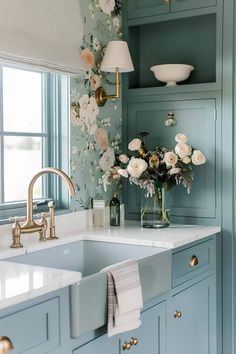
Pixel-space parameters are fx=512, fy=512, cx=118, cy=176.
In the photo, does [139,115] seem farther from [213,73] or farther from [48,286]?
[48,286]

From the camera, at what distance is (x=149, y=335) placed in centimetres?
218

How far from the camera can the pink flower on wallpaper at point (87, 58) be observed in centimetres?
272

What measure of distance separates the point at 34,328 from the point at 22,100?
4.43ft

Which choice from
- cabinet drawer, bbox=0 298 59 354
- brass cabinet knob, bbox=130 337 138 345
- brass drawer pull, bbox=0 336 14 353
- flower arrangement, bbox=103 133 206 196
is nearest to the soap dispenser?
flower arrangement, bbox=103 133 206 196

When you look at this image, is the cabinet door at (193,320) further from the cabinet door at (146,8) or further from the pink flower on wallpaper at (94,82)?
the cabinet door at (146,8)

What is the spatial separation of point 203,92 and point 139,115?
1.42ft

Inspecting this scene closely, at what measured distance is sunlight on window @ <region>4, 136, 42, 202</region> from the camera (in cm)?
248

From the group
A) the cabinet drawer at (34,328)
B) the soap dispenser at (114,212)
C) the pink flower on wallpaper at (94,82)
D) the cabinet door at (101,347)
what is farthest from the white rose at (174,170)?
the cabinet drawer at (34,328)

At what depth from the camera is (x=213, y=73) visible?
9.96ft

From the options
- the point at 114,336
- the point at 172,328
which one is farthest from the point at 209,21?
the point at 114,336

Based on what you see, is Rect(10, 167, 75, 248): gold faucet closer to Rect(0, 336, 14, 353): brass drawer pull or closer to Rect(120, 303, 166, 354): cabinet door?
Rect(120, 303, 166, 354): cabinet door

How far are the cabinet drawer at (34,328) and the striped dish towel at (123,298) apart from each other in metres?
0.29

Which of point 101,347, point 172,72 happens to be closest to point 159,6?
point 172,72

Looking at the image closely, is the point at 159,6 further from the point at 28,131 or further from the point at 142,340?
the point at 142,340
